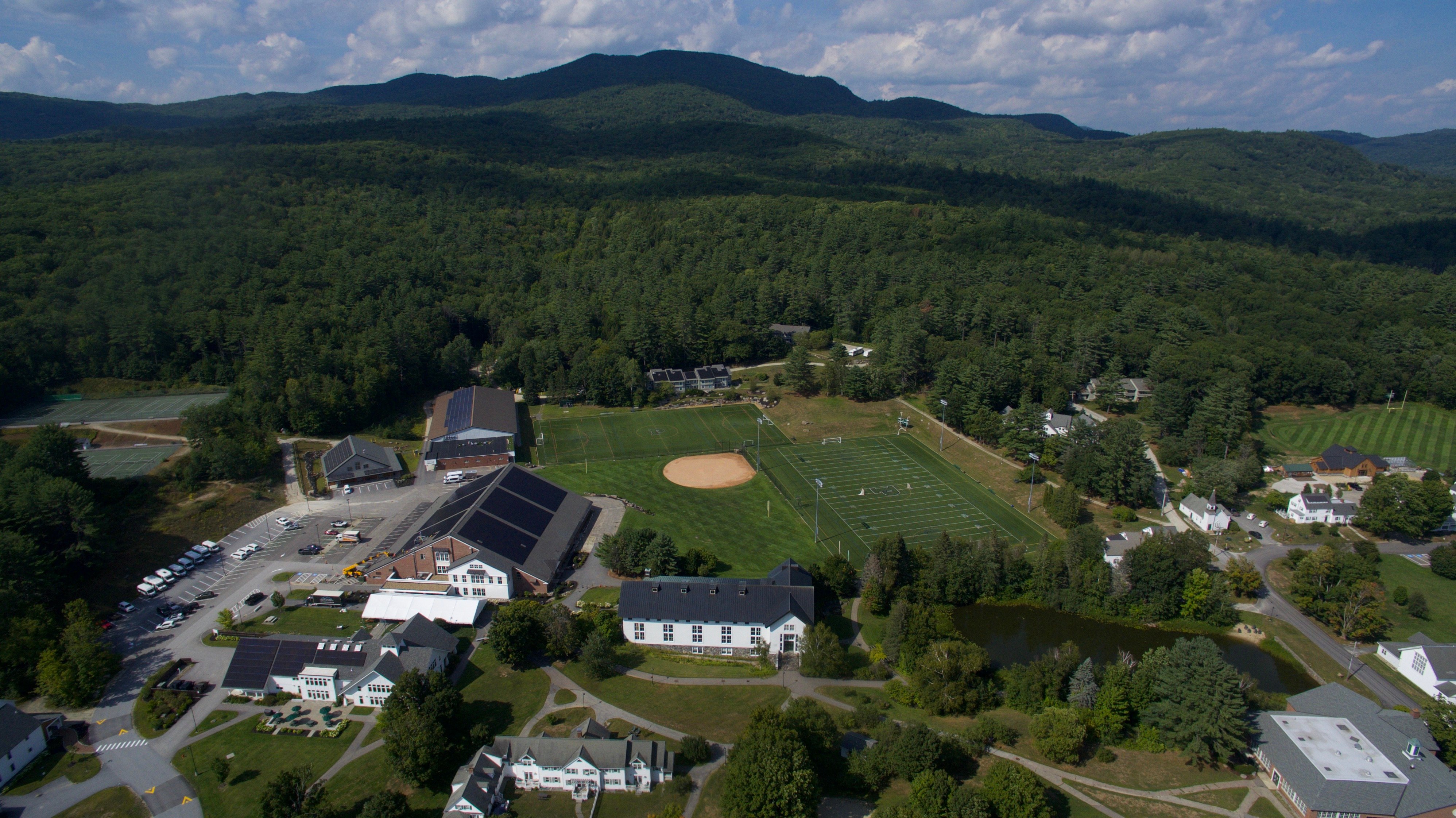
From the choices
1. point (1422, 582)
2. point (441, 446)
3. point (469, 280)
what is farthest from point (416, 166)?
point (1422, 582)

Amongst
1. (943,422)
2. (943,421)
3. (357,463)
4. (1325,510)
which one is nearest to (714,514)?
(943,422)

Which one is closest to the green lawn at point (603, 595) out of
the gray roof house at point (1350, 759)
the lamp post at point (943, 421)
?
the gray roof house at point (1350, 759)

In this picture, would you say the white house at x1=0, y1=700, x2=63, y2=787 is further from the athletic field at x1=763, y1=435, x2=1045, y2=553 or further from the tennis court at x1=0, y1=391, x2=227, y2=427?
the athletic field at x1=763, y1=435, x2=1045, y2=553

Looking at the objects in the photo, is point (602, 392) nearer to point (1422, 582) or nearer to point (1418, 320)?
point (1422, 582)

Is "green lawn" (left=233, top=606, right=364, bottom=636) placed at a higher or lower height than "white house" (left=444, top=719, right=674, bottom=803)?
lower

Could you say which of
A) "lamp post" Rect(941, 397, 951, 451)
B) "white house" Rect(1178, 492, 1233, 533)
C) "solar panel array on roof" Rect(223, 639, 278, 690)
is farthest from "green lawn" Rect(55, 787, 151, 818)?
"white house" Rect(1178, 492, 1233, 533)

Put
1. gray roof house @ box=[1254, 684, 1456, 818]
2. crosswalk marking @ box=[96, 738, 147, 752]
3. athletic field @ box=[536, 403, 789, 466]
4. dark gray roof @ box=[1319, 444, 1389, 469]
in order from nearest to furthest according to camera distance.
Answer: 1. gray roof house @ box=[1254, 684, 1456, 818]
2. crosswalk marking @ box=[96, 738, 147, 752]
3. dark gray roof @ box=[1319, 444, 1389, 469]
4. athletic field @ box=[536, 403, 789, 466]
